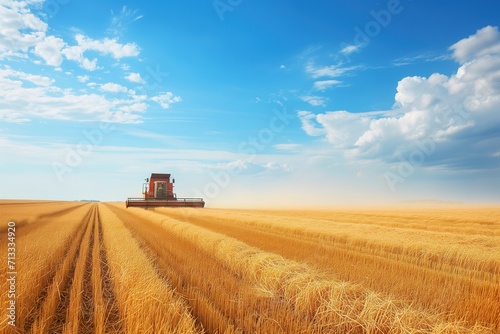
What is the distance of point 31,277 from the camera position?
630 centimetres

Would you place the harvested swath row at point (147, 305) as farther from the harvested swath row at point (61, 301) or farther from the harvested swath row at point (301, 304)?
the harvested swath row at point (301, 304)

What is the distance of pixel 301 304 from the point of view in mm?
5613

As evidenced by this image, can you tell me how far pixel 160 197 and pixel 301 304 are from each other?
3405 centimetres

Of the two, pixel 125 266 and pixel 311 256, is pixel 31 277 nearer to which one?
pixel 125 266

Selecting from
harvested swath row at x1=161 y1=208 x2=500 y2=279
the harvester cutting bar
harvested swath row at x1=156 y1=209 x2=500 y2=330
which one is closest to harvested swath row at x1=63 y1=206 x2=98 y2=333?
harvested swath row at x1=156 y1=209 x2=500 y2=330

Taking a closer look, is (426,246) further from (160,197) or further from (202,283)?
(160,197)

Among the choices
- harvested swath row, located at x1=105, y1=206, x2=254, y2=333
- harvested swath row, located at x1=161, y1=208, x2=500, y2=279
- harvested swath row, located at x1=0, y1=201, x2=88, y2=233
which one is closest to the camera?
harvested swath row, located at x1=105, y1=206, x2=254, y2=333

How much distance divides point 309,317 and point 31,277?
5.18m

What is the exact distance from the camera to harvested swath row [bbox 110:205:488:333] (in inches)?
181

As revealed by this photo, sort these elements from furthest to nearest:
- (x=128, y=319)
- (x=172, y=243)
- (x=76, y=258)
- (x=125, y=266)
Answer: (x=172, y=243) < (x=76, y=258) < (x=125, y=266) < (x=128, y=319)

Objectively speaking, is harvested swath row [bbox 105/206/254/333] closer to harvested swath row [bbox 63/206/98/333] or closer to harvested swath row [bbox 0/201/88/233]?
harvested swath row [bbox 63/206/98/333]

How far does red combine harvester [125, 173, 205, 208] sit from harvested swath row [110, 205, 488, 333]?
98.1 feet

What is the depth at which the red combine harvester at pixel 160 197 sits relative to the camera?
37.0 m

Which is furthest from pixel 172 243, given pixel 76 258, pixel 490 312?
pixel 490 312
